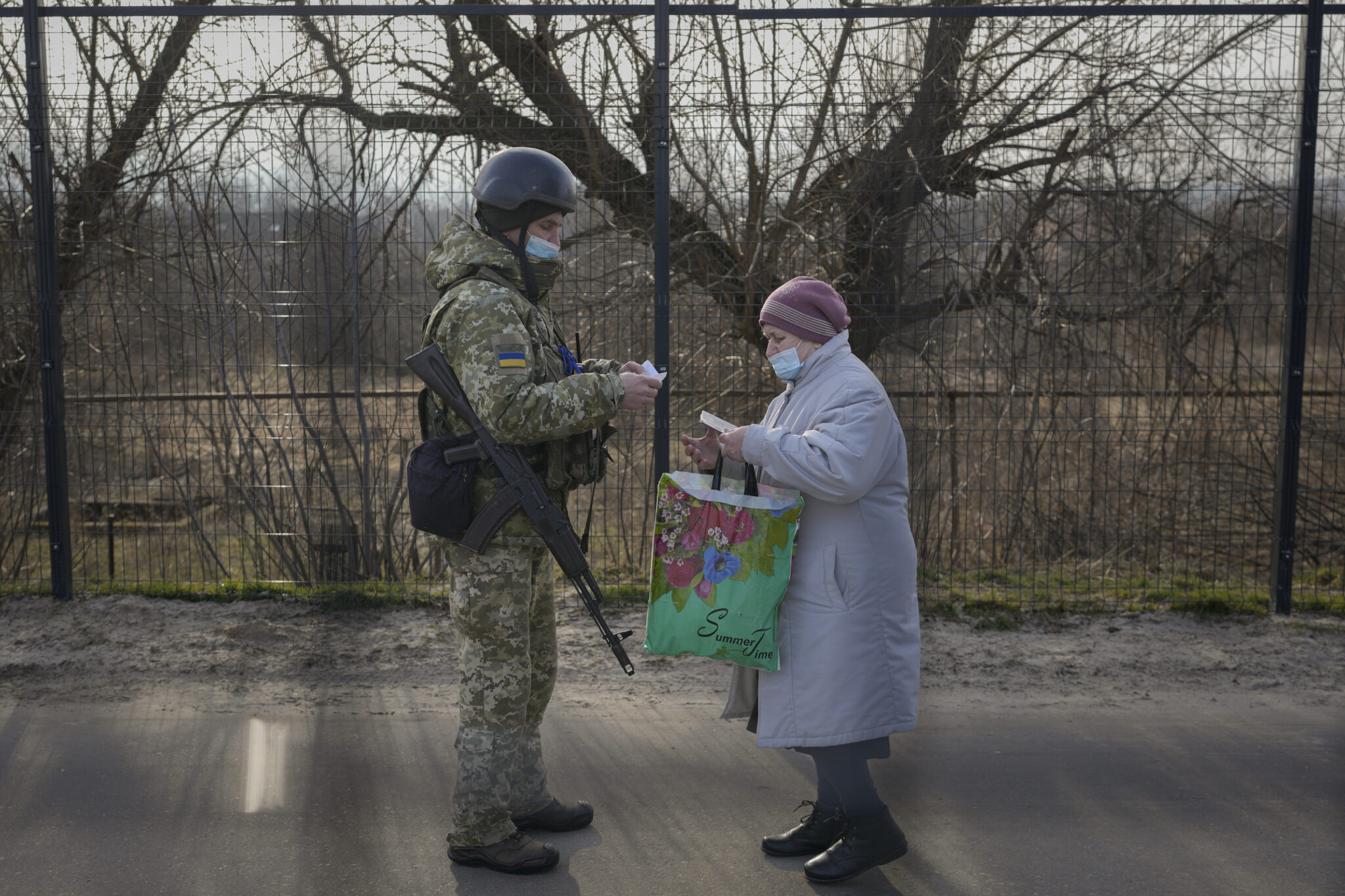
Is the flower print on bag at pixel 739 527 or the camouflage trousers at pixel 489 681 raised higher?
the flower print on bag at pixel 739 527

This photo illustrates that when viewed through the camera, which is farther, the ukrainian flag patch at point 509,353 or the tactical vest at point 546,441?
the tactical vest at point 546,441

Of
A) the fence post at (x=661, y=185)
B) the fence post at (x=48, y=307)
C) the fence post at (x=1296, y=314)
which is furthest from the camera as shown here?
the fence post at (x=48, y=307)

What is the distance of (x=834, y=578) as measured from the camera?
2938 millimetres

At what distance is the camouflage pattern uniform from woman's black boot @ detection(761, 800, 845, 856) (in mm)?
815

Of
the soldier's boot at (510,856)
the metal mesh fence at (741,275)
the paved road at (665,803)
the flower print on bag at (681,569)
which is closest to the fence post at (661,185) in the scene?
the metal mesh fence at (741,275)

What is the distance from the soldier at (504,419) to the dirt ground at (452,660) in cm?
140

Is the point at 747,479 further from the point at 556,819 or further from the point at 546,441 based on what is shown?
the point at 556,819

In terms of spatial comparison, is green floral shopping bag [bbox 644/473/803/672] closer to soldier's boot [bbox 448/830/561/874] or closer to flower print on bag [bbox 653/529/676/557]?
flower print on bag [bbox 653/529/676/557]

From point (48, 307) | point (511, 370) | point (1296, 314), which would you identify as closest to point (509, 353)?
point (511, 370)

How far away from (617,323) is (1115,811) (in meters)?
3.45

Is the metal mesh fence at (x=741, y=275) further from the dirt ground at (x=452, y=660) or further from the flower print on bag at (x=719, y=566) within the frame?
the flower print on bag at (x=719, y=566)

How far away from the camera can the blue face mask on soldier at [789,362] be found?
3.09 m

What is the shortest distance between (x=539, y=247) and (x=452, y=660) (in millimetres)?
2433

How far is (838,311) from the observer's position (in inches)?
120
